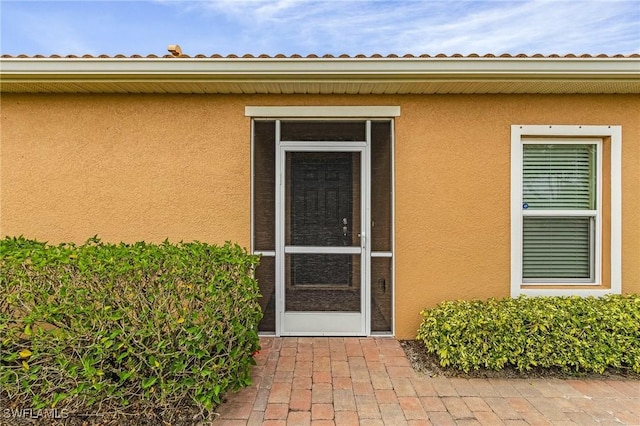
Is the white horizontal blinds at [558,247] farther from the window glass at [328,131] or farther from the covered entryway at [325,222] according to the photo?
the window glass at [328,131]

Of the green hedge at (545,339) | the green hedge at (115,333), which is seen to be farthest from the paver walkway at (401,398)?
the green hedge at (115,333)

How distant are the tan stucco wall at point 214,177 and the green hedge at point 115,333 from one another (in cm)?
141

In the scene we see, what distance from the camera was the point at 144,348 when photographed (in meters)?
2.52

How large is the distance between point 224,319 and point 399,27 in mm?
5820

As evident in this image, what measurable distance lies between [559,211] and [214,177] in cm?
420

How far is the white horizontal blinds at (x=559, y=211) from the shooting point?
161 inches

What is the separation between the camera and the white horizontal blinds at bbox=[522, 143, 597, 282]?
409cm

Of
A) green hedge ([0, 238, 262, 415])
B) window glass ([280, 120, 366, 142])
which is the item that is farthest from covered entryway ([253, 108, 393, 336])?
green hedge ([0, 238, 262, 415])

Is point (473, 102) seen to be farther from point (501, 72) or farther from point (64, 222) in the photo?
point (64, 222)

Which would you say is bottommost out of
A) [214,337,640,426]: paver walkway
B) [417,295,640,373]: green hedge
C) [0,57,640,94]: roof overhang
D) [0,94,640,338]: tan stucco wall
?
[214,337,640,426]: paver walkway

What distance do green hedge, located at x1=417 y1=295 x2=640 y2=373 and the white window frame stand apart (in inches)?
23.1

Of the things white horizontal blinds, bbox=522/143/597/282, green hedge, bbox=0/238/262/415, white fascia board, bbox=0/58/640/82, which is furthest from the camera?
white horizontal blinds, bbox=522/143/597/282

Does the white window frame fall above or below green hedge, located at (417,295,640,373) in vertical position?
above

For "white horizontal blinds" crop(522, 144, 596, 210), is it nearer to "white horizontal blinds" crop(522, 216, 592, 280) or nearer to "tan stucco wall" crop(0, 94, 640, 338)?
"white horizontal blinds" crop(522, 216, 592, 280)
